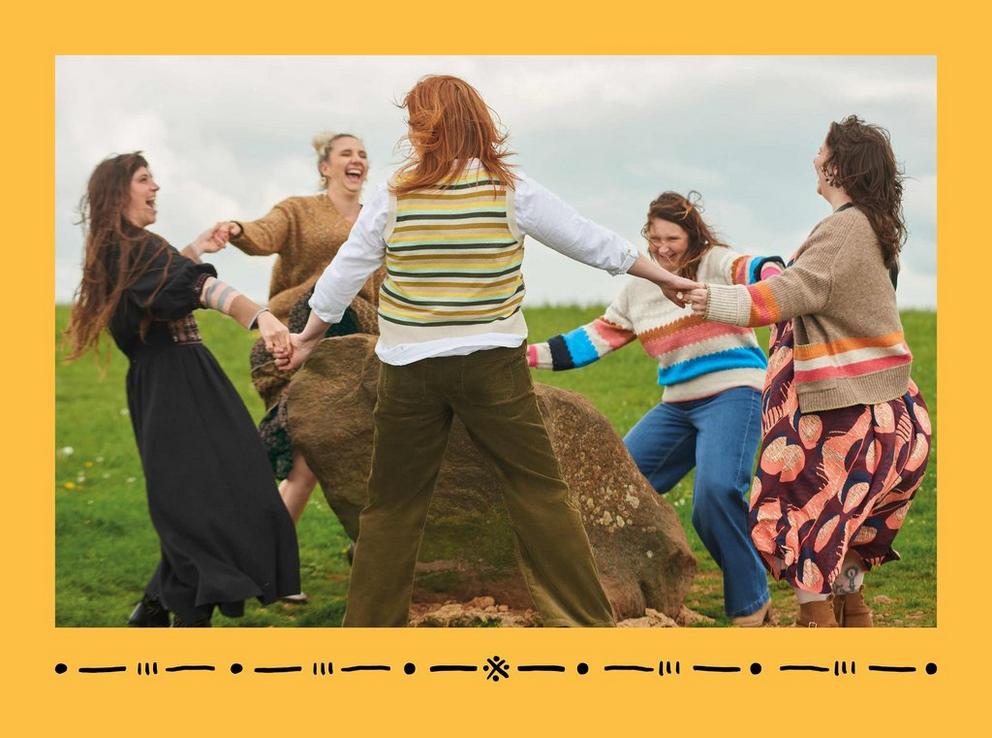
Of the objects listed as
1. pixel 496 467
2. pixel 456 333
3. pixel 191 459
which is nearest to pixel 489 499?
pixel 496 467

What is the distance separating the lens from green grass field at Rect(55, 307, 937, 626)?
295 inches

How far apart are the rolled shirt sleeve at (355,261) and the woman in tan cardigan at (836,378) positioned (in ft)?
4.76

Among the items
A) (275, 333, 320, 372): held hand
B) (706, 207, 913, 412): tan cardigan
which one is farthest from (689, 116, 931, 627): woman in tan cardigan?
(275, 333, 320, 372): held hand

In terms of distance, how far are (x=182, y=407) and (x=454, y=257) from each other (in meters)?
1.75

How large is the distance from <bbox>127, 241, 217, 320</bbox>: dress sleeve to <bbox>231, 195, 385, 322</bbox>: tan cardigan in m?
1.01

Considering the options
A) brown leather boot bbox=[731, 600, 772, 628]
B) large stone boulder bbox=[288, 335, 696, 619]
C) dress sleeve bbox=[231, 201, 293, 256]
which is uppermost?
dress sleeve bbox=[231, 201, 293, 256]

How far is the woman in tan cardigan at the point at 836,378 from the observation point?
5.75 m

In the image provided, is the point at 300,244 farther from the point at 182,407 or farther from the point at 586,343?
the point at 586,343

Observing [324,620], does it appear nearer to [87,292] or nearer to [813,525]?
[87,292]

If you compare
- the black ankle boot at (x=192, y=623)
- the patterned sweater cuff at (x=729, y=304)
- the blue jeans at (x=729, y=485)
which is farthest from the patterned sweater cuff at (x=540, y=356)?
the black ankle boot at (x=192, y=623)

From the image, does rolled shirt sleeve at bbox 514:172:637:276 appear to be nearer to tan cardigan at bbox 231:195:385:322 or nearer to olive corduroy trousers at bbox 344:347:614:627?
olive corduroy trousers at bbox 344:347:614:627

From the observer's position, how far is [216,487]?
6.33 meters

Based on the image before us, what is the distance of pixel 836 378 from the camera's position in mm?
5781

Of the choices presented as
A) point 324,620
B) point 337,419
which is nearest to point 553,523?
point 337,419
